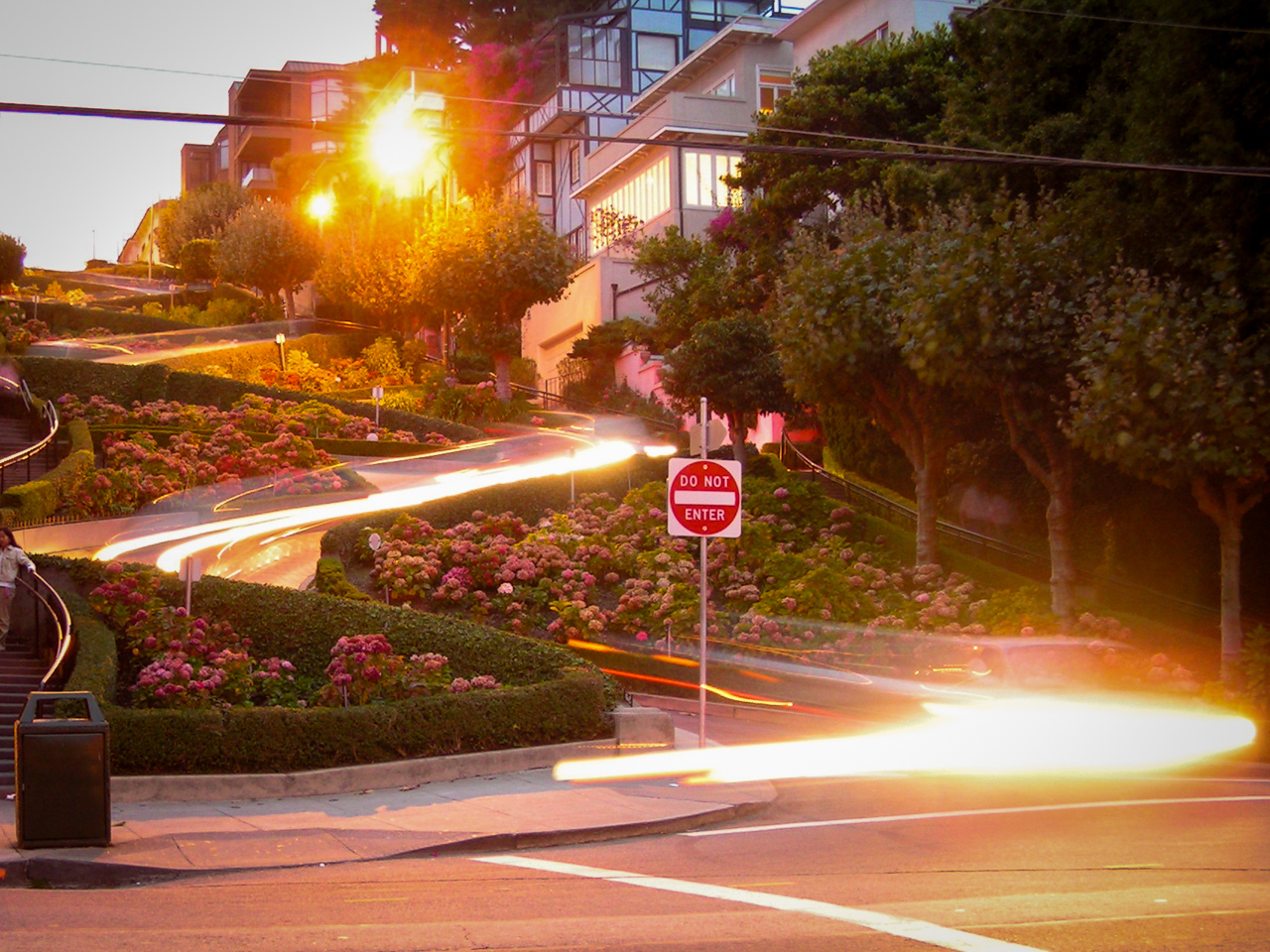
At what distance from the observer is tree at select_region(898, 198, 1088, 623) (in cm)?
2306

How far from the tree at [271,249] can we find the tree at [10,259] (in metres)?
9.69

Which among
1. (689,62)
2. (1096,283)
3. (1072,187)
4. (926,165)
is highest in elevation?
(689,62)

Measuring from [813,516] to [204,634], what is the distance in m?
16.0

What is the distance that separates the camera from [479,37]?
89.1 meters

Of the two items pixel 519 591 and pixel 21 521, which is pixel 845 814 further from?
pixel 21 521

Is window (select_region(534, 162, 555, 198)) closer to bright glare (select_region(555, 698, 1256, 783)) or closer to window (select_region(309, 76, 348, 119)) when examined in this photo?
window (select_region(309, 76, 348, 119))

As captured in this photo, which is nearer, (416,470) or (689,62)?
(416,470)

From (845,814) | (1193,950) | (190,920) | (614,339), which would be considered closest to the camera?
(1193,950)

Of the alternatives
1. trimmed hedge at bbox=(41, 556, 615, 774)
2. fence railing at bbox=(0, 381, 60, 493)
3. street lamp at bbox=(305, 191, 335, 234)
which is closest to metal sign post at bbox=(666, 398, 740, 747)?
trimmed hedge at bbox=(41, 556, 615, 774)

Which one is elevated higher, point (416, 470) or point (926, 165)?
point (926, 165)

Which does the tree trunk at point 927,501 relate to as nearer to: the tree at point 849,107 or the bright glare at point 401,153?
the tree at point 849,107

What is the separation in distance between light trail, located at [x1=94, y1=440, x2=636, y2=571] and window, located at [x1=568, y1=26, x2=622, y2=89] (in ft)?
135

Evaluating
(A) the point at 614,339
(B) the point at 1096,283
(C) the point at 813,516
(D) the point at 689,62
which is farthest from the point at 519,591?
(D) the point at 689,62

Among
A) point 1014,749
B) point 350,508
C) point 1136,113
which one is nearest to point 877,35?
point 350,508
